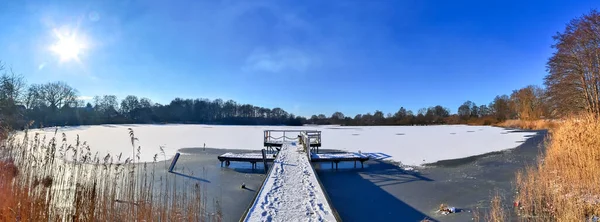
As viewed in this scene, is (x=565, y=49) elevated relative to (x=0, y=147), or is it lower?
elevated

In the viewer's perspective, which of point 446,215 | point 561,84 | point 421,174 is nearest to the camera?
point 446,215

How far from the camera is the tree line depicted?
1599 cm

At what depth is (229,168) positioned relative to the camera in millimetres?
10688

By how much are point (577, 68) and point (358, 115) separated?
48072 mm

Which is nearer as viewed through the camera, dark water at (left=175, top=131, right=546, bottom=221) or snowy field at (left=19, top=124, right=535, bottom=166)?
dark water at (left=175, top=131, right=546, bottom=221)

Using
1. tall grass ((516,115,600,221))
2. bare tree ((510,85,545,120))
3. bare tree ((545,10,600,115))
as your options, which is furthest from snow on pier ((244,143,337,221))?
bare tree ((510,85,545,120))

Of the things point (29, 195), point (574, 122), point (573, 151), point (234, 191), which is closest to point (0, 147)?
point (29, 195)

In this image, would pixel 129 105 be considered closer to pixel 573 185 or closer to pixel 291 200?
pixel 291 200

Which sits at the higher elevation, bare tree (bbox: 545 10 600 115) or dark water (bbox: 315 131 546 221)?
bare tree (bbox: 545 10 600 115)

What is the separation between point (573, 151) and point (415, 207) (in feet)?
11.7

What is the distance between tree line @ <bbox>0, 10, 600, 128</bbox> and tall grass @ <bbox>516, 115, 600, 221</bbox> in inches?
219

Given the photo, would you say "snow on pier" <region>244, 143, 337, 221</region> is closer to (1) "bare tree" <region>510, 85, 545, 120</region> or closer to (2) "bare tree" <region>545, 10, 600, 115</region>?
(2) "bare tree" <region>545, 10, 600, 115</region>

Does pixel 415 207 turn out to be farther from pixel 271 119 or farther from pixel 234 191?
pixel 271 119

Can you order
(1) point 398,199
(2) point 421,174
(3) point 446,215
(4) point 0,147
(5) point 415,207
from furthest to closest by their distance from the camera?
(2) point 421,174
(1) point 398,199
(5) point 415,207
(3) point 446,215
(4) point 0,147
